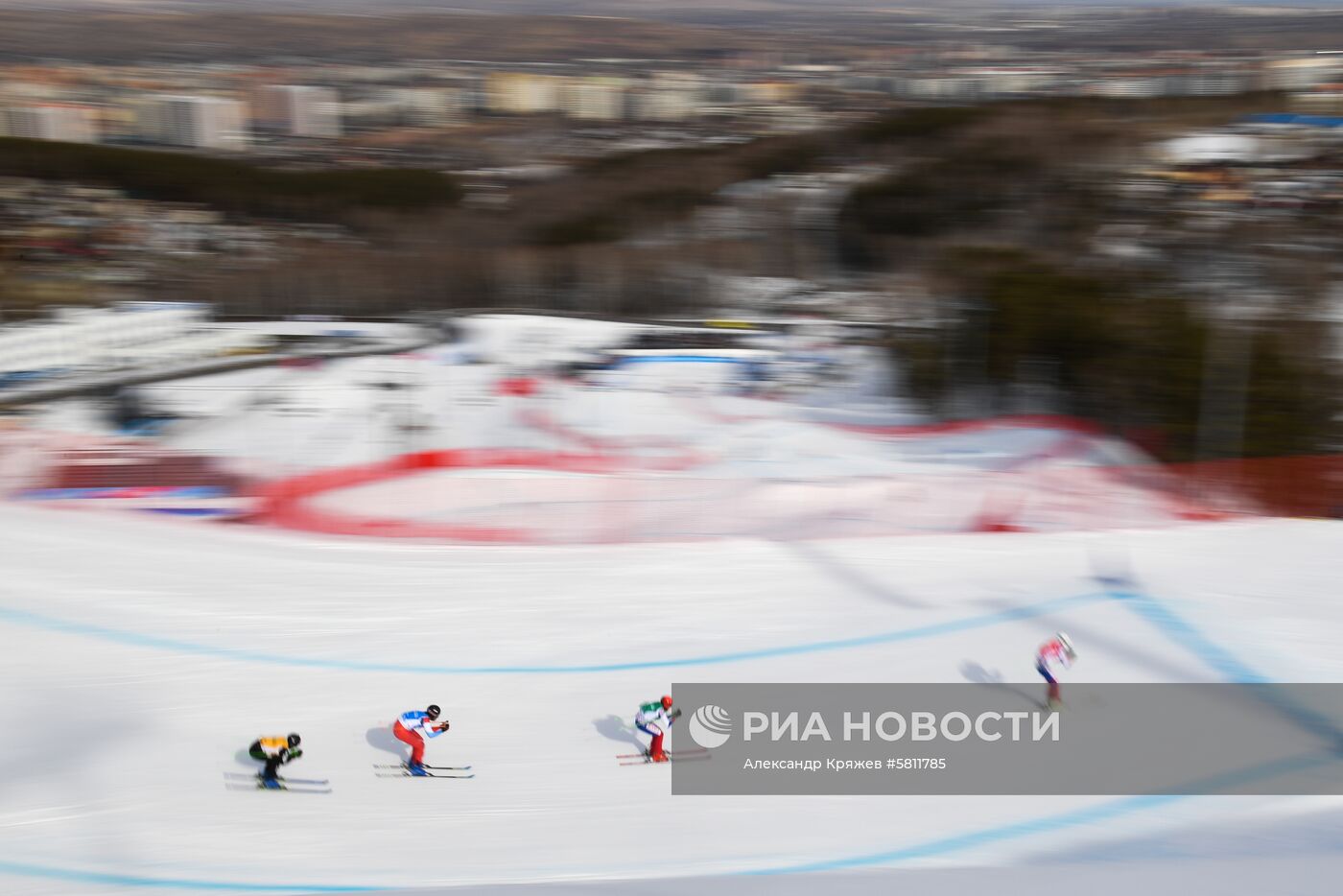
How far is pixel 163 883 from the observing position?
209 cm

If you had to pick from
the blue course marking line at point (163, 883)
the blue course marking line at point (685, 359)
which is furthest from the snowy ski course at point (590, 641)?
the blue course marking line at point (685, 359)

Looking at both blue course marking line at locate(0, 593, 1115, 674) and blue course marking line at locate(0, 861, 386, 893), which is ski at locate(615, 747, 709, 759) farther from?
Result: blue course marking line at locate(0, 861, 386, 893)

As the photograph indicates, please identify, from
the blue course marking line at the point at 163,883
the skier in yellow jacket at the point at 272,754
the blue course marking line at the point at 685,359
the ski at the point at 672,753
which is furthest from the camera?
the blue course marking line at the point at 685,359

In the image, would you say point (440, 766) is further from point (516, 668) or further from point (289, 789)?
point (516, 668)

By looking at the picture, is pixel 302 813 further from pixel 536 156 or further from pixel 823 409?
pixel 536 156

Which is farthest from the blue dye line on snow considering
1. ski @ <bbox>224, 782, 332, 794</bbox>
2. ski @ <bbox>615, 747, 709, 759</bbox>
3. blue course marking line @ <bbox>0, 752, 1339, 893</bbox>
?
ski @ <bbox>615, 747, 709, 759</bbox>

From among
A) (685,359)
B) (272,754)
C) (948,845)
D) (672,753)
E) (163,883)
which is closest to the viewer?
(163,883)

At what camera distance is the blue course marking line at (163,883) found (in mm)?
2072

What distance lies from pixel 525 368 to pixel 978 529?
8.46 ft

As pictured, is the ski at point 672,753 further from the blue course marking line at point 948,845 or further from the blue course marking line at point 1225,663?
the blue course marking line at point 1225,663

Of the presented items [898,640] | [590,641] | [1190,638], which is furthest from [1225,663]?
[590,641]

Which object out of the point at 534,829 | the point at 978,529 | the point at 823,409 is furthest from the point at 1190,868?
the point at 823,409

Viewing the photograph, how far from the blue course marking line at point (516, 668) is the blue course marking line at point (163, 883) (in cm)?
78

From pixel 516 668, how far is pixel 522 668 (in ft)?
0.05
